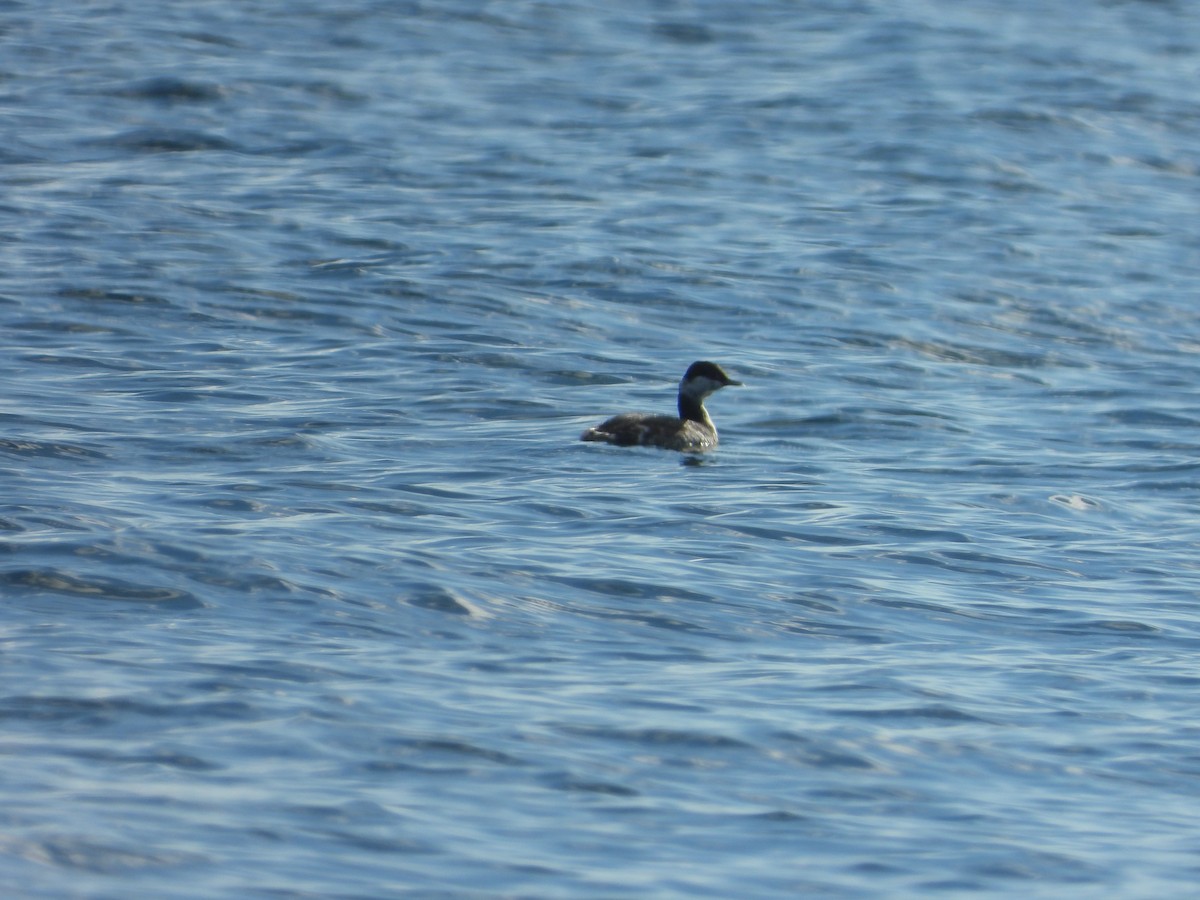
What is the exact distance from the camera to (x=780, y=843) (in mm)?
7098

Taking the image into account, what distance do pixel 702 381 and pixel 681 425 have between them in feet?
2.45

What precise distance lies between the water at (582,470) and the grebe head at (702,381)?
0.62m

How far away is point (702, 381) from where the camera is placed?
14945 mm

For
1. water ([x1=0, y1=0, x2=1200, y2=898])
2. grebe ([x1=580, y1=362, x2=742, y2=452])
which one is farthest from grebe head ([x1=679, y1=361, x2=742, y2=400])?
A: water ([x1=0, y1=0, x2=1200, y2=898])

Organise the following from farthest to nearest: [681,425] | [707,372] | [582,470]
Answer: [707,372] → [681,425] → [582,470]

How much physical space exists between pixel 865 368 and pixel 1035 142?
1072cm

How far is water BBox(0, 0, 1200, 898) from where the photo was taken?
7.28 metres

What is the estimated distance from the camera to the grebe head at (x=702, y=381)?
48.9 feet

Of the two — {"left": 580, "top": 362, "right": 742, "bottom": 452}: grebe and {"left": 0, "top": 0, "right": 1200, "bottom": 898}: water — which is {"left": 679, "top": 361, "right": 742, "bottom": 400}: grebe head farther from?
{"left": 0, "top": 0, "right": 1200, "bottom": 898}: water

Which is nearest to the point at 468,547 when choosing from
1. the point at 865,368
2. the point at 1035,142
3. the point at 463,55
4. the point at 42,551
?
the point at 42,551

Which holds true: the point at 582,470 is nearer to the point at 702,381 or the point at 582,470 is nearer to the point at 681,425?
the point at 681,425

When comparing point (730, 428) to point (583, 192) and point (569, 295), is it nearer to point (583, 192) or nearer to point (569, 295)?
point (569, 295)

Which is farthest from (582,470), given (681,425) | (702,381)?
(702,381)

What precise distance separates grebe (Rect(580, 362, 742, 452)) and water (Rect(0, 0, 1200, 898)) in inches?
8.5
